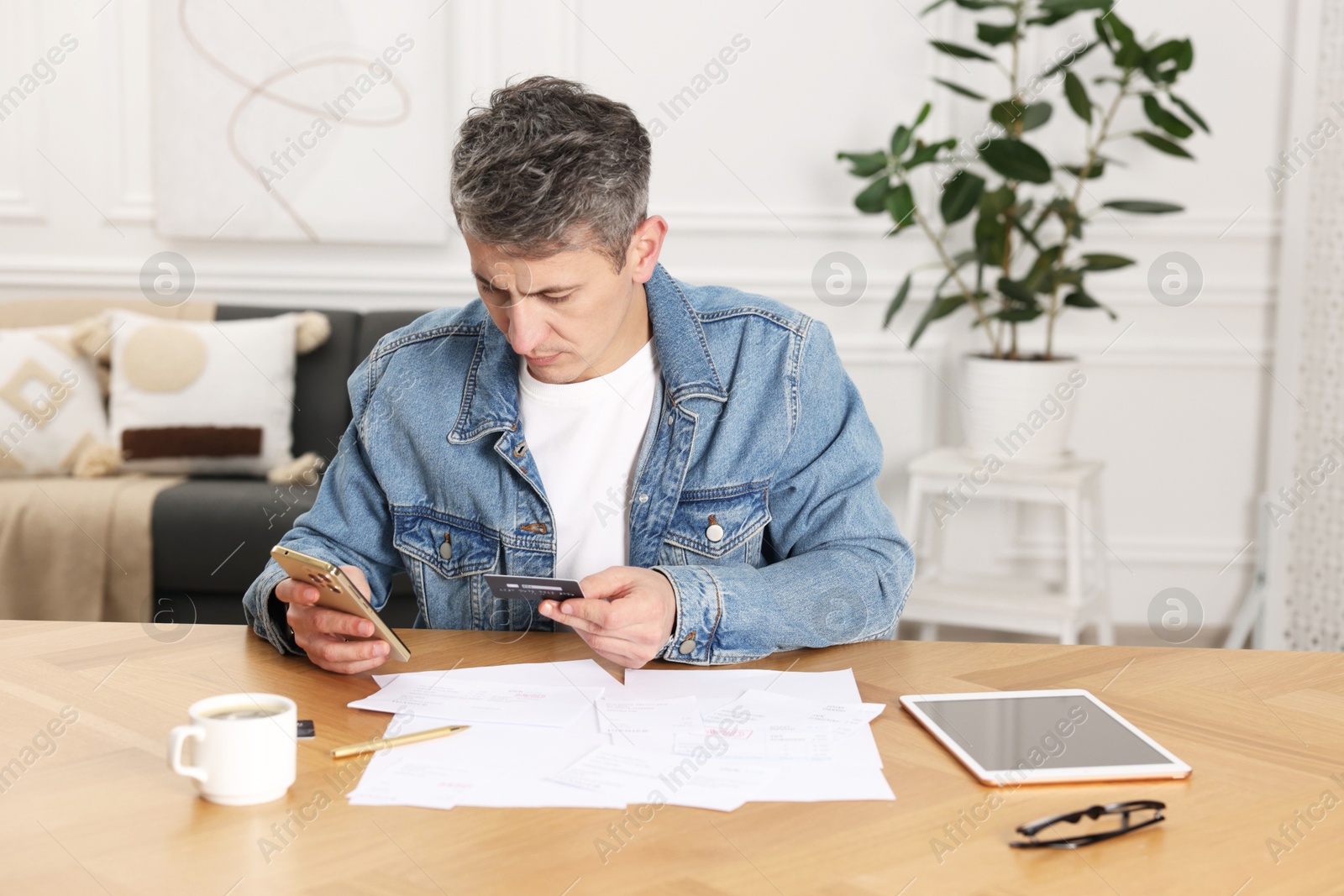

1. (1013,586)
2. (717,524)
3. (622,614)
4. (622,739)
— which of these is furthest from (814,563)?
(1013,586)

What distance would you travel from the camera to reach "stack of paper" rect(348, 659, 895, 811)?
86 centimetres

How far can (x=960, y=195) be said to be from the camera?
288cm

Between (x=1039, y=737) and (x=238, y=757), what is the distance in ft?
2.09

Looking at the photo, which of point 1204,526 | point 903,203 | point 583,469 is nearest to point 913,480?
point 903,203

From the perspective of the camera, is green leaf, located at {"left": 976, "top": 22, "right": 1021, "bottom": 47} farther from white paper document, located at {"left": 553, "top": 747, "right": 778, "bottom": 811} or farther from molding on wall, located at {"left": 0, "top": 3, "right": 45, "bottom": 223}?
molding on wall, located at {"left": 0, "top": 3, "right": 45, "bottom": 223}

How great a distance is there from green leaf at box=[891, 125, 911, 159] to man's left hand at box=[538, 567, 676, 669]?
6.90 ft

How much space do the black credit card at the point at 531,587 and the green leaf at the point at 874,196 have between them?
7.11ft

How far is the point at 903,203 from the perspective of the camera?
2965 mm

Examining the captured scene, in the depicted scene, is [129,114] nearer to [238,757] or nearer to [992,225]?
[992,225]

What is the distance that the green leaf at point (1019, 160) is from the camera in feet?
9.04

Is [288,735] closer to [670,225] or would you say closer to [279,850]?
[279,850]

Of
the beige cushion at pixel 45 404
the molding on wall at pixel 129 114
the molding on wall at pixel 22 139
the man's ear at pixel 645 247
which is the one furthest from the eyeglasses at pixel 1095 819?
the molding on wall at pixel 22 139

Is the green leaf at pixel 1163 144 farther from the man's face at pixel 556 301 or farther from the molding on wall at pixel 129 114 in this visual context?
the molding on wall at pixel 129 114

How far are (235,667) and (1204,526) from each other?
114 inches
